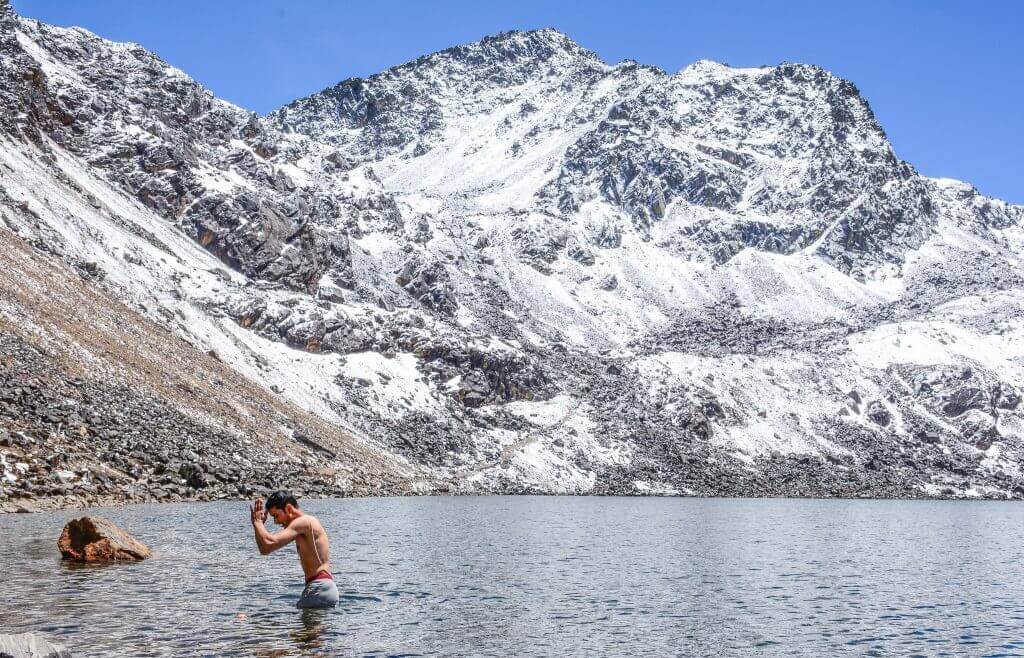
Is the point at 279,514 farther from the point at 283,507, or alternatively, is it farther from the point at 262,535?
the point at 262,535

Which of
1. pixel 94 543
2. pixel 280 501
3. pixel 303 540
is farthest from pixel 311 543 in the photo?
pixel 94 543

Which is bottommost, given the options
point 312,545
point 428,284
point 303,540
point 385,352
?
point 312,545

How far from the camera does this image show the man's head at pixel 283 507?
864 inches

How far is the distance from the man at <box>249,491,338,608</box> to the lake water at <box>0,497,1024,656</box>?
0.63 metres

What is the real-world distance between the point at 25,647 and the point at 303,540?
30.2 ft

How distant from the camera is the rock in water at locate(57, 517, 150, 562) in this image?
3244 cm

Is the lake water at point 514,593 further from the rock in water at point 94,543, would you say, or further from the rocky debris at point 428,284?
the rocky debris at point 428,284

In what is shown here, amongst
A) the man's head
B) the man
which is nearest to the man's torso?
the man

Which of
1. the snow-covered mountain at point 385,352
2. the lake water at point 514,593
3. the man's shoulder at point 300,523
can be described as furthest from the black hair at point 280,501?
the snow-covered mountain at point 385,352

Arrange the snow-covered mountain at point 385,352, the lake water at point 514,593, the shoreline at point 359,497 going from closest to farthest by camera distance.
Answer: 1. the lake water at point 514,593
2. the shoreline at point 359,497
3. the snow-covered mountain at point 385,352

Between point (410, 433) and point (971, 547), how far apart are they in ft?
258

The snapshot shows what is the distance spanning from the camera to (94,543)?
32812 mm

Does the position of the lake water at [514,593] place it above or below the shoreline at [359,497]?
below

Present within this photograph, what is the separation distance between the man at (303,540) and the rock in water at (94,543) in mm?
11147
